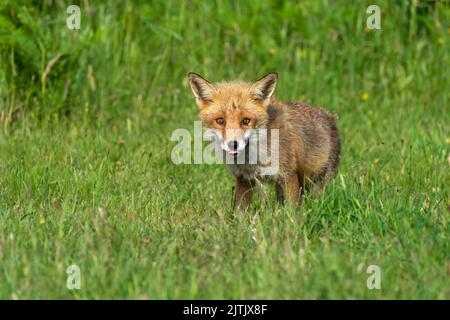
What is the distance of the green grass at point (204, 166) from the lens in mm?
4828

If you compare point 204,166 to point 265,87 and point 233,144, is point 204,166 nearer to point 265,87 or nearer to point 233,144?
point 265,87

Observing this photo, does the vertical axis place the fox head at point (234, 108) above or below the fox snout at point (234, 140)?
above

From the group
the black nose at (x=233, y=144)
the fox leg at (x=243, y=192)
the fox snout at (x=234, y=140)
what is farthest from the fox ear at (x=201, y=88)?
the fox leg at (x=243, y=192)

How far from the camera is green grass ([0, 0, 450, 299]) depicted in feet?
15.8

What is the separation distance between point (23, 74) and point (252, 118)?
3.52m

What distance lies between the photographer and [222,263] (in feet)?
16.4

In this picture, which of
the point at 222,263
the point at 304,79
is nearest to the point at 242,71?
the point at 304,79

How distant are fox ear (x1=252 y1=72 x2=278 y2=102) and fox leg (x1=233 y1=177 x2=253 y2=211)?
2.20 ft

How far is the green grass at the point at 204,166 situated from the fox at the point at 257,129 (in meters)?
0.25

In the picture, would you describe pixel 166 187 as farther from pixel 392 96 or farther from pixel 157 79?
pixel 392 96

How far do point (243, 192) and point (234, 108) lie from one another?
0.74 m

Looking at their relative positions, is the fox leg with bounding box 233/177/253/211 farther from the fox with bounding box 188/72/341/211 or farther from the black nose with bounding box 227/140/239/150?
the black nose with bounding box 227/140/239/150

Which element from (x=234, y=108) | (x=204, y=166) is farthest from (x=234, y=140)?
(x=204, y=166)

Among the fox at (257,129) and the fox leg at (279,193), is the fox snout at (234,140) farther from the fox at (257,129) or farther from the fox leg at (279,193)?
the fox leg at (279,193)
